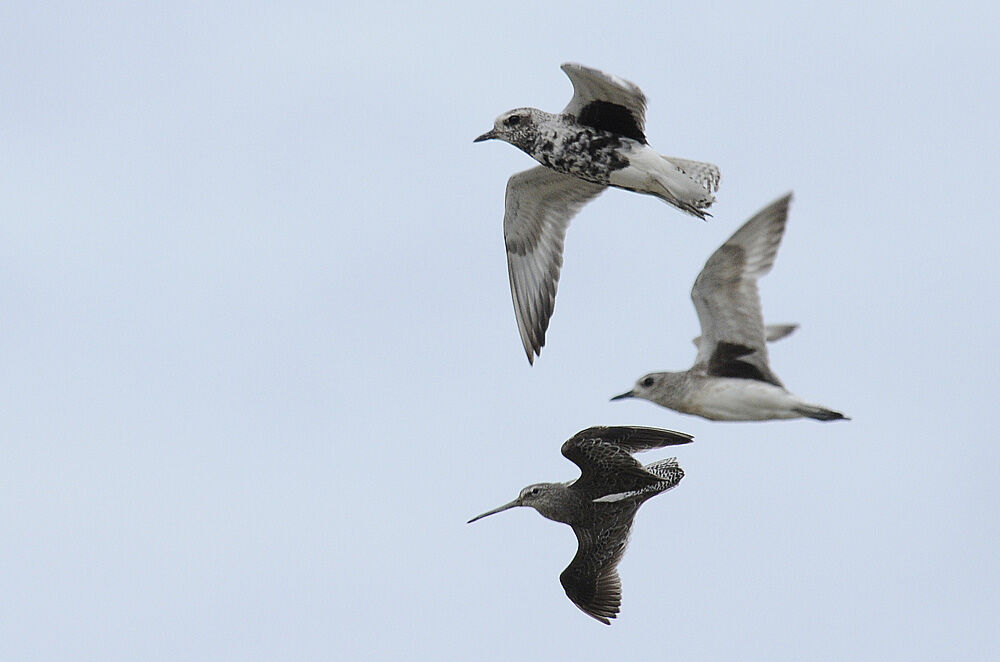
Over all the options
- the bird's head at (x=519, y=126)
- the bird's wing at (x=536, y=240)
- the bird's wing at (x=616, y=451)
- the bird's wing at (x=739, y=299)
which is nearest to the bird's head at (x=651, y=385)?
the bird's wing at (x=739, y=299)

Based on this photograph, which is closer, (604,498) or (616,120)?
(616,120)

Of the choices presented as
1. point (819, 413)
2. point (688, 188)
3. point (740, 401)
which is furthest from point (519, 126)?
point (819, 413)

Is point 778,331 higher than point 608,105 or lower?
lower

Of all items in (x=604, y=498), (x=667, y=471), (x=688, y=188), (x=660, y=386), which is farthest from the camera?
(x=604, y=498)

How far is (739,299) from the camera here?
Result: 34.7 ft

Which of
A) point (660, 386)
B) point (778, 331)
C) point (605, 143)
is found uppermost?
point (605, 143)

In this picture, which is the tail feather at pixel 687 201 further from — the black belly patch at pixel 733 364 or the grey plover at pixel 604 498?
the black belly patch at pixel 733 364

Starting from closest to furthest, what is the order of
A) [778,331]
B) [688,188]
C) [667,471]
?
[778,331], [688,188], [667,471]

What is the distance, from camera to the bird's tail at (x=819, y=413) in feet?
33.2

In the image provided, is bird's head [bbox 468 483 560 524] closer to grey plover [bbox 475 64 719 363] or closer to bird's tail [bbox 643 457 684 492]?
bird's tail [bbox 643 457 684 492]

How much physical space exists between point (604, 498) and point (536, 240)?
2.35 metres

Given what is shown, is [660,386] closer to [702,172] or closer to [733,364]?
[733,364]

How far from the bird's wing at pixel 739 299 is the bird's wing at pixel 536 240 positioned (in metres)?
3.79

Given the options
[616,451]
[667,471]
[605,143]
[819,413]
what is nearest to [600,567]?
[667,471]
